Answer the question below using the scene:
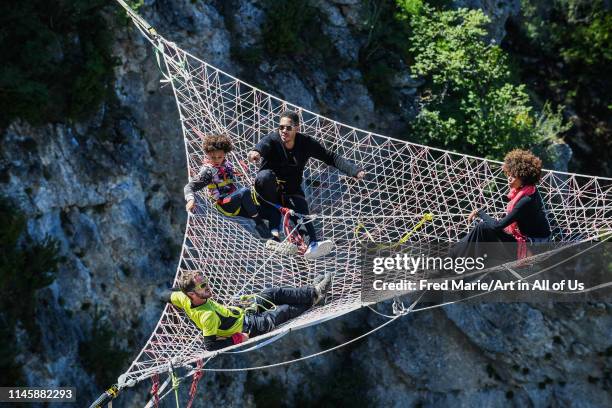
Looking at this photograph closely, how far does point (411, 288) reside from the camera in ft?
28.6

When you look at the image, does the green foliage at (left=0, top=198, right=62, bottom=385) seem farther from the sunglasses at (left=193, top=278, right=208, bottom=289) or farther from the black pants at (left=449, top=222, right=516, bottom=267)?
the black pants at (left=449, top=222, right=516, bottom=267)

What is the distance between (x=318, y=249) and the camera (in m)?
8.05

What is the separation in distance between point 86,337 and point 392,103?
5.32 m

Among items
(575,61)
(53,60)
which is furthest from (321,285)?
(575,61)

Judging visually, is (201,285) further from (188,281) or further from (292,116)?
(292,116)

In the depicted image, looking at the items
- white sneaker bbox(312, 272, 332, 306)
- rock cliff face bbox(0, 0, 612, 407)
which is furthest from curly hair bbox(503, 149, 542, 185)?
rock cliff face bbox(0, 0, 612, 407)

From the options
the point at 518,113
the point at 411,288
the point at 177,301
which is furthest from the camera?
the point at 518,113

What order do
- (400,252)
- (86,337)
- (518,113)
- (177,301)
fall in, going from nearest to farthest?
(177,301)
(400,252)
(86,337)
(518,113)

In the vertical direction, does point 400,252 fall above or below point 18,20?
below

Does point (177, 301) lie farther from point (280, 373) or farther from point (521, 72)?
point (521, 72)

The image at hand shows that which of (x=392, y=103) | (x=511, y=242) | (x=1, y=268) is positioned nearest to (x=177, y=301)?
(x=1, y=268)

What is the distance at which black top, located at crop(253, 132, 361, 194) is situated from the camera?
323 inches

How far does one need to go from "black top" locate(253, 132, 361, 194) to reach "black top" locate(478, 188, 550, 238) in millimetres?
1390

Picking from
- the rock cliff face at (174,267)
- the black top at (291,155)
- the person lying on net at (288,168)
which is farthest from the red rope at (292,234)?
the rock cliff face at (174,267)
